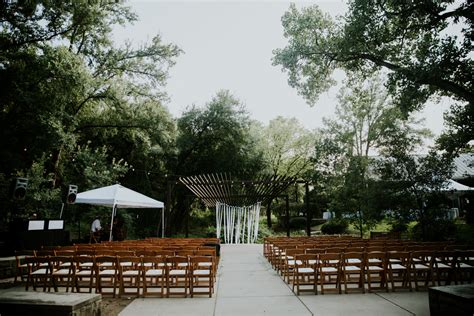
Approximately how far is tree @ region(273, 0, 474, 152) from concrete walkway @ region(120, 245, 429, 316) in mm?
6823

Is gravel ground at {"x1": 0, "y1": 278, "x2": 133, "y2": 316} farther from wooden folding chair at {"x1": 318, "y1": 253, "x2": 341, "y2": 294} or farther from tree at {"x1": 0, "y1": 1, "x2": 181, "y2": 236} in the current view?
tree at {"x1": 0, "y1": 1, "x2": 181, "y2": 236}

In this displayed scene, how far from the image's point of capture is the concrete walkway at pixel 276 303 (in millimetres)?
4730

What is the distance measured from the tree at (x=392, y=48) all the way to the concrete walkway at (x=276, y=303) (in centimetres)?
682

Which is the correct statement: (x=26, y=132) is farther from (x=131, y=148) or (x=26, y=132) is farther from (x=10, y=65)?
(x=131, y=148)

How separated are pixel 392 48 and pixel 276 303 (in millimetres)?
11371

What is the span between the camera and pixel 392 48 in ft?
38.9

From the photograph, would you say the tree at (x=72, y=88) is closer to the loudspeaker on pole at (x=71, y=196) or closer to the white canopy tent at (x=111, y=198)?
the loudspeaker on pole at (x=71, y=196)

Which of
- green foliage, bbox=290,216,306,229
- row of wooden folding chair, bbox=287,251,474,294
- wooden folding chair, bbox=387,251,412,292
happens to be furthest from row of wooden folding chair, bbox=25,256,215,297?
green foliage, bbox=290,216,306,229

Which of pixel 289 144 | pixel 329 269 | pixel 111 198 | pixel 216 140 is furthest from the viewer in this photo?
pixel 289 144

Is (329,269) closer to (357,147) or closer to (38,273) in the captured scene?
(38,273)

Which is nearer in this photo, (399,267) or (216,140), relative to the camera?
(399,267)

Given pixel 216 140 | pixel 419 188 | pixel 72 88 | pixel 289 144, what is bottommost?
pixel 419 188

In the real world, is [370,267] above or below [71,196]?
below

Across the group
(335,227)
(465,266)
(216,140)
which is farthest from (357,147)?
(465,266)
